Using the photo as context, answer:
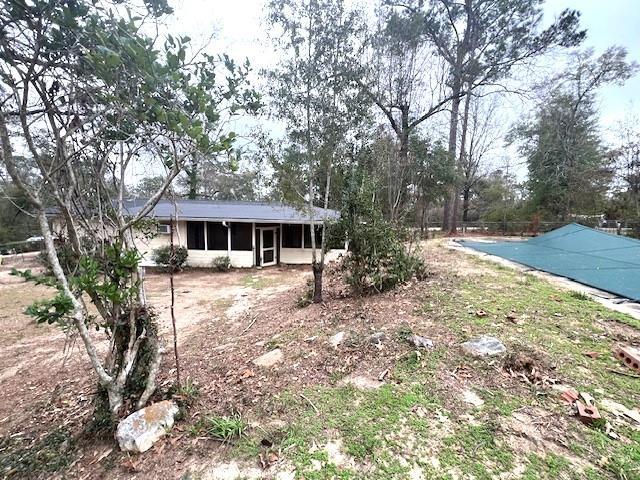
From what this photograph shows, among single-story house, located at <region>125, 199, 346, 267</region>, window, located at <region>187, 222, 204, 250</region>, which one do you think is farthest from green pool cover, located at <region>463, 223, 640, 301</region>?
window, located at <region>187, 222, 204, 250</region>

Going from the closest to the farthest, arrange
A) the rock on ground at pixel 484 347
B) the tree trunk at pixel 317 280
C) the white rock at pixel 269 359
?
the rock on ground at pixel 484 347
the white rock at pixel 269 359
the tree trunk at pixel 317 280

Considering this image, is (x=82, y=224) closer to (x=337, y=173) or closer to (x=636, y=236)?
(x=337, y=173)

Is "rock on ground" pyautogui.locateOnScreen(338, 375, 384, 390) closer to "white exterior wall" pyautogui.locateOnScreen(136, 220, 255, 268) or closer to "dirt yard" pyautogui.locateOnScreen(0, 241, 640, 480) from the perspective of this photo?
"dirt yard" pyautogui.locateOnScreen(0, 241, 640, 480)

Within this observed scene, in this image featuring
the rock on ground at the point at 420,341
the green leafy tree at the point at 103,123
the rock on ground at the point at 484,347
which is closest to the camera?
the green leafy tree at the point at 103,123

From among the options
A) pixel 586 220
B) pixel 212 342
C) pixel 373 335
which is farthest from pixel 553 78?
pixel 212 342

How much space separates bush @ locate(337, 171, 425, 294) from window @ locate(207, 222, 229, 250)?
25.5 ft

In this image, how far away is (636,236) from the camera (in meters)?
12.5

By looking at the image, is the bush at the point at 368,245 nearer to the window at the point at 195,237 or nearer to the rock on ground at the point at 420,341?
the rock on ground at the point at 420,341

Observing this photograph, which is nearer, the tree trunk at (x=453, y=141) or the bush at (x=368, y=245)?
the bush at (x=368, y=245)

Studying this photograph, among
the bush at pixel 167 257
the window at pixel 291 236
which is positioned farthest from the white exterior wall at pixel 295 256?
the bush at pixel 167 257

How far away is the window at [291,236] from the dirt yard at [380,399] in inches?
311

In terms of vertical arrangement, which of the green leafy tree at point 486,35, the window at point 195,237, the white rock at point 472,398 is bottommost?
the white rock at point 472,398

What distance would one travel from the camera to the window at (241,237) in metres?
12.1

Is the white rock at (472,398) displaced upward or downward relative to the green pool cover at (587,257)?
downward
